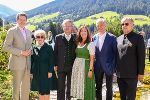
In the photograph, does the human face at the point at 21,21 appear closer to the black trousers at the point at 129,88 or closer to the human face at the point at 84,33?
the human face at the point at 84,33

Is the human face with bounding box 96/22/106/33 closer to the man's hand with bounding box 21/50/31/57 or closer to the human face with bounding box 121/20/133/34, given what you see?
the human face with bounding box 121/20/133/34

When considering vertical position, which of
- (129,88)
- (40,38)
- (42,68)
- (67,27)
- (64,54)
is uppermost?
(67,27)

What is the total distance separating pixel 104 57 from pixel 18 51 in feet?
6.27

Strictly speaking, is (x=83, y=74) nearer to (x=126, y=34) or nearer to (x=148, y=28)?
(x=126, y=34)

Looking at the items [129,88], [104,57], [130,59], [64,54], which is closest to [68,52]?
[64,54]

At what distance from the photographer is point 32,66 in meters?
9.45

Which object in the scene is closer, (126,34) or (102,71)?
(126,34)

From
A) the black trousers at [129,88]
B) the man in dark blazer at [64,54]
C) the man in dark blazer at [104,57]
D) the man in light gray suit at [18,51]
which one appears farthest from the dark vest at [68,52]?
the black trousers at [129,88]

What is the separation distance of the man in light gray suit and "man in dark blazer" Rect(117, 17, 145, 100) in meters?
1.95

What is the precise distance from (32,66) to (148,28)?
565 ft

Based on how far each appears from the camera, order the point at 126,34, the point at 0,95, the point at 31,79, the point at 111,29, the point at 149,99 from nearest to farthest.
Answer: the point at 126,34 → the point at 31,79 → the point at 0,95 → the point at 149,99 → the point at 111,29

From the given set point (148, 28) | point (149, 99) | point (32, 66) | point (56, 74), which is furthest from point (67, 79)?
point (148, 28)

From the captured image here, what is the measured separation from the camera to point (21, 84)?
9414 mm

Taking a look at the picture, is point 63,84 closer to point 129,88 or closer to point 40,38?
point 40,38
